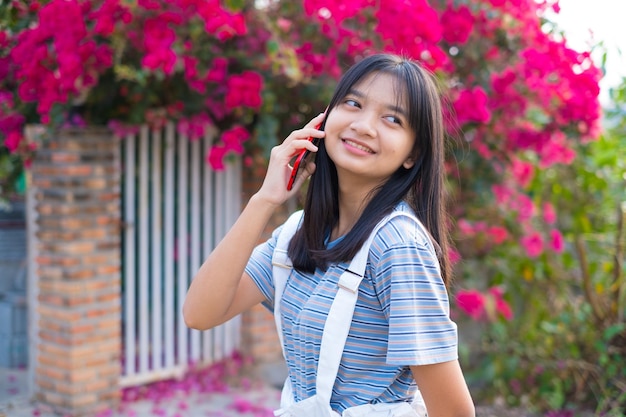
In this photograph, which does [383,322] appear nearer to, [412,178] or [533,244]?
[412,178]

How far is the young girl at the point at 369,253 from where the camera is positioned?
1.43 m

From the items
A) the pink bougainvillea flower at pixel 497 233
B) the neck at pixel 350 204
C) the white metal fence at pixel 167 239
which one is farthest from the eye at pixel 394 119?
the pink bougainvillea flower at pixel 497 233

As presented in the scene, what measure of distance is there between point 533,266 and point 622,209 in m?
0.91

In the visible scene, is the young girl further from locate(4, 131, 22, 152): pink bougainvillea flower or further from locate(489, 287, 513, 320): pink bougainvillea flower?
locate(489, 287, 513, 320): pink bougainvillea flower

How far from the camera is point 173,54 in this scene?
3.48 m

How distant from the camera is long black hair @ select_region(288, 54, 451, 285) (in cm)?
160

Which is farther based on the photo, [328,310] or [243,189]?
[243,189]

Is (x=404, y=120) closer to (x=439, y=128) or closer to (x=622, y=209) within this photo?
(x=439, y=128)

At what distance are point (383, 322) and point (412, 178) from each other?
35 centimetres

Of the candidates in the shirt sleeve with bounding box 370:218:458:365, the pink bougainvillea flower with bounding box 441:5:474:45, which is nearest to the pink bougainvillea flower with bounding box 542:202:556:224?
the pink bougainvillea flower with bounding box 441:5:474:45

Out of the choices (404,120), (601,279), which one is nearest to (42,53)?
(404,120)

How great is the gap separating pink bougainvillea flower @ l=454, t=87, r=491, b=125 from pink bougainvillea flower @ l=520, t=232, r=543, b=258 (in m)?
1.24

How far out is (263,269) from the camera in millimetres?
1843

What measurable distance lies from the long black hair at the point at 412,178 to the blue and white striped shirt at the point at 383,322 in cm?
4
